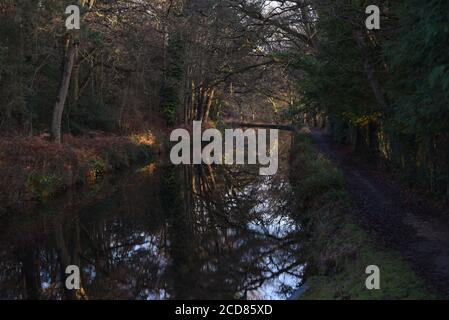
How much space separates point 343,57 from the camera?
16312 millimetres

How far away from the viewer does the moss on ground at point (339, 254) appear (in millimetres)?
7086

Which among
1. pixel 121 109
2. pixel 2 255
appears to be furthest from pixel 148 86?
pixel 2 255

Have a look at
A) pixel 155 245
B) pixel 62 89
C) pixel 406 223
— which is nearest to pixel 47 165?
pixel 62 89

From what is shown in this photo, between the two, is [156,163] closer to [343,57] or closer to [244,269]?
[343,57]

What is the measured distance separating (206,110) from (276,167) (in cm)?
1900

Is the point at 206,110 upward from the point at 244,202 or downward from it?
upward

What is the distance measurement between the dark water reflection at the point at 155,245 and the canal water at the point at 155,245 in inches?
0.9

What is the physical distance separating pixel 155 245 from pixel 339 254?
17.2ft

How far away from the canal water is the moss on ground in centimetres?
58

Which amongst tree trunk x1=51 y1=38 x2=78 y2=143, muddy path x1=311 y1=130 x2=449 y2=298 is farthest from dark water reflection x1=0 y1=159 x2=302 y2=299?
tree trunk x1=51 y1=38 x2=78 y2=143

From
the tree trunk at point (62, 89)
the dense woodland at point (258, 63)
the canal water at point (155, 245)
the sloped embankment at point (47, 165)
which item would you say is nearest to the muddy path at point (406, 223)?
the dense woodland at point (258, 63)

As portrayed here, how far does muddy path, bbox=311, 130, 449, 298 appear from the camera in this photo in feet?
25.7

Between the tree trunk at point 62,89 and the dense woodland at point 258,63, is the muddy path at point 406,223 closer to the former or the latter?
the dense woodland at point 258,63

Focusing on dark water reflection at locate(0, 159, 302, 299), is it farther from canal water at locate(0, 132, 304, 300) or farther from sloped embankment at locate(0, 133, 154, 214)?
sloped embankment at locate(0, 133, 154, 214)
